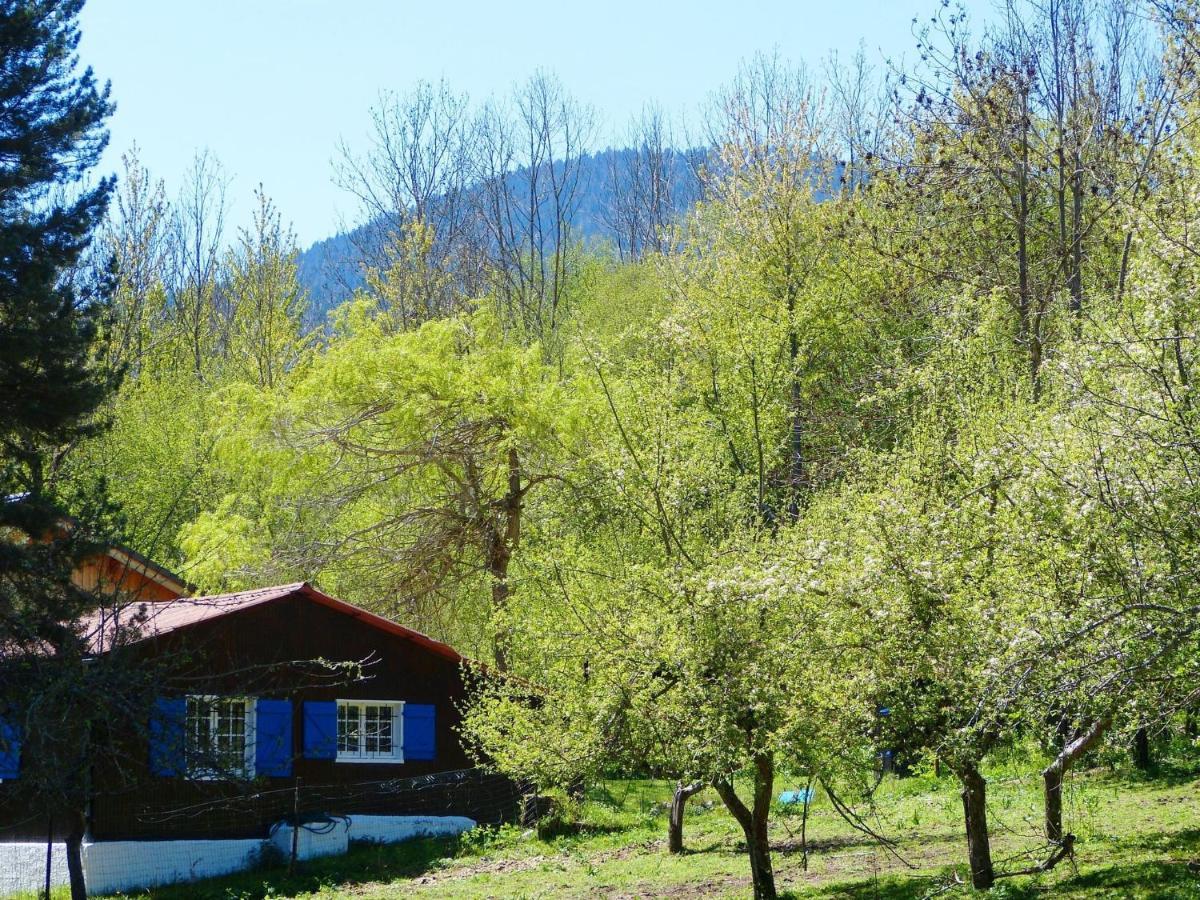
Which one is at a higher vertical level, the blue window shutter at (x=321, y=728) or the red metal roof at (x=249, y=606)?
the red metal roof at (x=249, y=606)

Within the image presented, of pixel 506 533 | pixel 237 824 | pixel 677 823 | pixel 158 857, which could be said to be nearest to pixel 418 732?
pixel 237 824

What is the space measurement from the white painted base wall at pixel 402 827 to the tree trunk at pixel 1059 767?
10.7 m

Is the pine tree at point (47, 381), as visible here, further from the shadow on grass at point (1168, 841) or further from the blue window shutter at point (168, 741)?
the shadow on grass at point (1168, 841)

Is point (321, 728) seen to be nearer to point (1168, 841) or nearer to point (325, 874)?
point (325, 874)

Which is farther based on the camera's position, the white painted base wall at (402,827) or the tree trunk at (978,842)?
the white painted base wall at (402,827)

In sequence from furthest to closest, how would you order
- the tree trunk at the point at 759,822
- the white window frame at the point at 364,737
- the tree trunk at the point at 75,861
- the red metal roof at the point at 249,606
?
the white window frame at the point at 364,737
the red metal roof at the point at 249,606
the tree trunk at the point at 759,822
the tree trunk at the point at 75,861

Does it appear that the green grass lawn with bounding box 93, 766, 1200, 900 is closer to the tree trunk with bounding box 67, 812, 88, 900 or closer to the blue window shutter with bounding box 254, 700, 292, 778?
the blue window shutter with bounding box 254, 700, 292, 778

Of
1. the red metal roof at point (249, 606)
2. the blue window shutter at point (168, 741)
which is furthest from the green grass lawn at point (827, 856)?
the blue window shutter at point (168, 741)

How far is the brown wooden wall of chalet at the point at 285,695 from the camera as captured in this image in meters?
17.2

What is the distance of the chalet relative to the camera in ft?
55.7

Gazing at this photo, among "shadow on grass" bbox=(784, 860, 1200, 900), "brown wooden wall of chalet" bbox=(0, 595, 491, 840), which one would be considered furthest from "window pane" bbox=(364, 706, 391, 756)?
"shadow on grass" bbox=(784, 860, 1200, 900)

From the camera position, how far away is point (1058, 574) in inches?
369

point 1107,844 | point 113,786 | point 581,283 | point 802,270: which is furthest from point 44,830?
point 581,283

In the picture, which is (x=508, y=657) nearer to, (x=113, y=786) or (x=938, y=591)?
(x=113, y=786)
